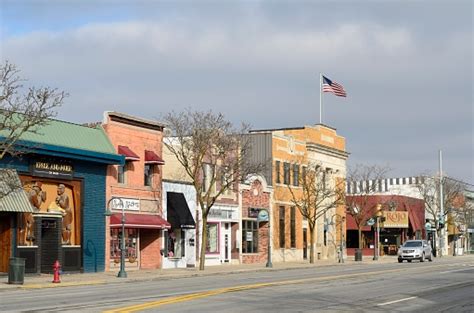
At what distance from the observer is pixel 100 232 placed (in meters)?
40.6

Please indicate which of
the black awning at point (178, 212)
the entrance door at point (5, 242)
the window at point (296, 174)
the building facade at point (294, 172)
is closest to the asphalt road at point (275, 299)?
the entrance door at point (5, 242)

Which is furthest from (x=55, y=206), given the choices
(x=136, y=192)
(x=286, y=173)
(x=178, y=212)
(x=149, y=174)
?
(x=286, y=173)

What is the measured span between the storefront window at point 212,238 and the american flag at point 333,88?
15.2m

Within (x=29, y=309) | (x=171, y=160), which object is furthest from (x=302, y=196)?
(x=29, y=309)

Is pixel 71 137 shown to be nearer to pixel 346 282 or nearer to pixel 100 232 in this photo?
pixel 100 232

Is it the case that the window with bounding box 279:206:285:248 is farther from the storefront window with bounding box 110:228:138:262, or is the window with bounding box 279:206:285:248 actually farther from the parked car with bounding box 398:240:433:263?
the storefront window with bounding box 110:228:138:262

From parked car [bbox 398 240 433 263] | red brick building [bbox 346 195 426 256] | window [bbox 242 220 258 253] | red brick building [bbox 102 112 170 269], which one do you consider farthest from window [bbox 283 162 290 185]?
red brick building [bbox 346 195 426 256]

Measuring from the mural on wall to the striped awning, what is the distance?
2.76 feet

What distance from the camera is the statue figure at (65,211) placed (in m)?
38.2

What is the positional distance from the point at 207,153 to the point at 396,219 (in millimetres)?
40121

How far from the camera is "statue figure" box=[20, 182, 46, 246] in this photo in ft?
118

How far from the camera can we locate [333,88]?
196 ft

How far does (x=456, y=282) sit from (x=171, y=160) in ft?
75.4

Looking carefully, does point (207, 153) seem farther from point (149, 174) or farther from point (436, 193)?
point (436, 193)
